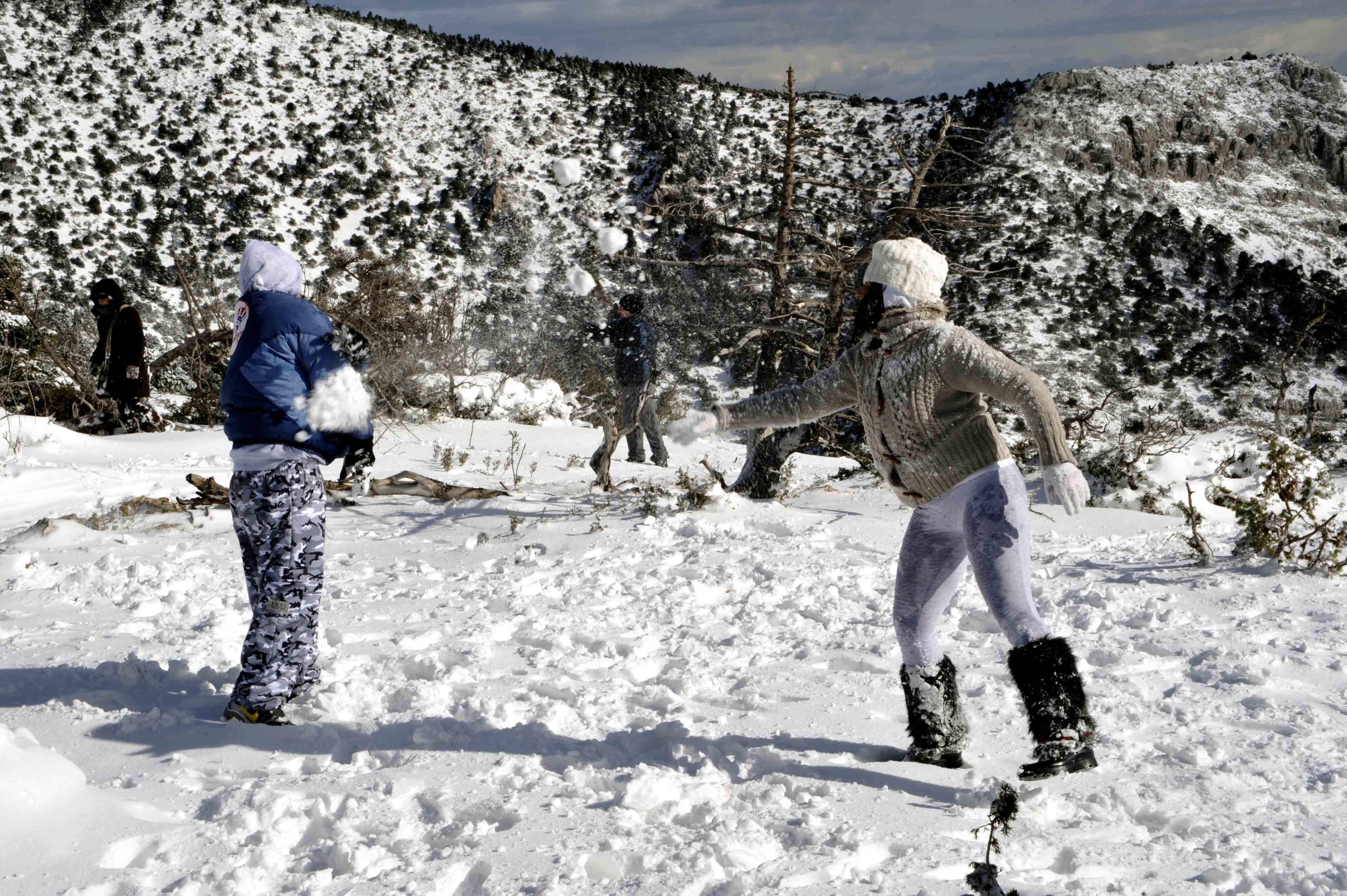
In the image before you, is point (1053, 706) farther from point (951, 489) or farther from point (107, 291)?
point (107, 291)

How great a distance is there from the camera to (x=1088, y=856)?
7.66ft

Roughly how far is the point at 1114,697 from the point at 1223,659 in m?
0.67

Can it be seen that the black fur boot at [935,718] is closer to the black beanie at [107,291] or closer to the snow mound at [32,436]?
the snow mound at [32,436]

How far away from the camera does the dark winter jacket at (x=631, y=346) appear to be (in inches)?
362

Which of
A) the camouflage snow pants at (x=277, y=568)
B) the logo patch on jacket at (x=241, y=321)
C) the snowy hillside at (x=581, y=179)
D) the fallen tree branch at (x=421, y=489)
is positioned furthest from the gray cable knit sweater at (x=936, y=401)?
the snowy hillside at (x=581, y=179)

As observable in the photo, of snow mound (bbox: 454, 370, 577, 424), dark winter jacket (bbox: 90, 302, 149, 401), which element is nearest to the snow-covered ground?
dark winter jacket (bbox: 90, 302, 149, 401)

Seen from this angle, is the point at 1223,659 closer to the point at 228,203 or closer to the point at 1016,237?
the point at 1016,237

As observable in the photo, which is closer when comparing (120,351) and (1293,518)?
(1293,518)

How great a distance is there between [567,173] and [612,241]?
2397cm

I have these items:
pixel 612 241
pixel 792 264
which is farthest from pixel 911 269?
pixel 612 241

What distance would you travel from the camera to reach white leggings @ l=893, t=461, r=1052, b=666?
8.70 ft

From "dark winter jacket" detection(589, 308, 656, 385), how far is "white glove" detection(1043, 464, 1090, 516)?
6.83 m

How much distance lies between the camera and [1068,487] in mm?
2516

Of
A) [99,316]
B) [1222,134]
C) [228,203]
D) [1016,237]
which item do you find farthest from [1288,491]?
[1222,134]
